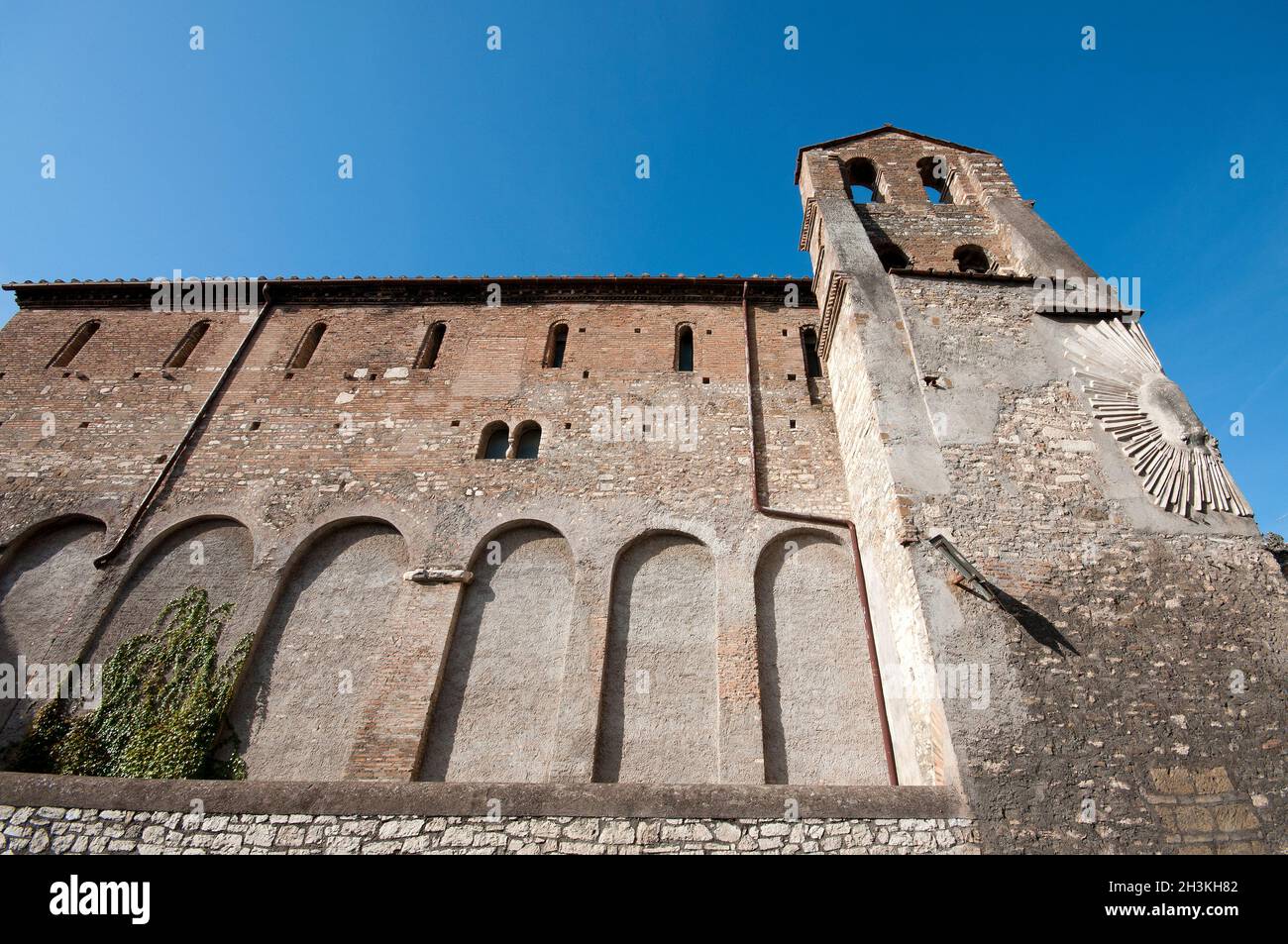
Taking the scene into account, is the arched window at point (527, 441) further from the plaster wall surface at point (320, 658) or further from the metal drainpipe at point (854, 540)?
the metal drainpipe at point (854, 540)

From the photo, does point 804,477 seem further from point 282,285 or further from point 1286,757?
point 282,285

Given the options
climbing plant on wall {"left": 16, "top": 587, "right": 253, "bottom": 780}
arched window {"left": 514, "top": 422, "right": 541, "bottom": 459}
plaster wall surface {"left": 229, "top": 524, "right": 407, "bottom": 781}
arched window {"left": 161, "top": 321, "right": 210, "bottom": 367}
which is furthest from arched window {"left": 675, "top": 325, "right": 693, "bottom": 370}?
arched window {"left": 161, "top": 321, "right": 210, "bottom": 367}

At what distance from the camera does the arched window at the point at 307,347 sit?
11750 mm

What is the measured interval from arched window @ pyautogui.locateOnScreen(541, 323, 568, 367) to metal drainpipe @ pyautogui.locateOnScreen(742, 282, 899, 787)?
3.58m

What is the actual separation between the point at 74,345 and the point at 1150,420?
18713 millimetres

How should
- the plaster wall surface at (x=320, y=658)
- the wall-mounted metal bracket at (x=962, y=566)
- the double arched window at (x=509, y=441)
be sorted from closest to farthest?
the wall-mounted metal bracket at (x=962, y=566) → the plaster wall surface at (x=320, y=658) → the double arched window at (x=509, y=441)

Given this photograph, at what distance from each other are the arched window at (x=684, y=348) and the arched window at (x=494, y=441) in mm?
3393

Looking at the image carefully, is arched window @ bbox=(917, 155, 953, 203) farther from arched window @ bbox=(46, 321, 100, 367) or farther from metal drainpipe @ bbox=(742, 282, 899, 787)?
arched window @ bbox=(46, 321, 100, 367)

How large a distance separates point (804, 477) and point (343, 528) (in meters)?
7.32

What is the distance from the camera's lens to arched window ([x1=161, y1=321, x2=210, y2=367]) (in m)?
12.0

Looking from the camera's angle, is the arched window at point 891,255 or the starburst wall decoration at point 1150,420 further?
the arched window at point 891,255

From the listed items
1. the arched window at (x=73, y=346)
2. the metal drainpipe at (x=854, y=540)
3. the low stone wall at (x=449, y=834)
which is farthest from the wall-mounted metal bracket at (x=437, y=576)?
the arched window at (x=73, y=346)

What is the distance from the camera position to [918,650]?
6324 mm
